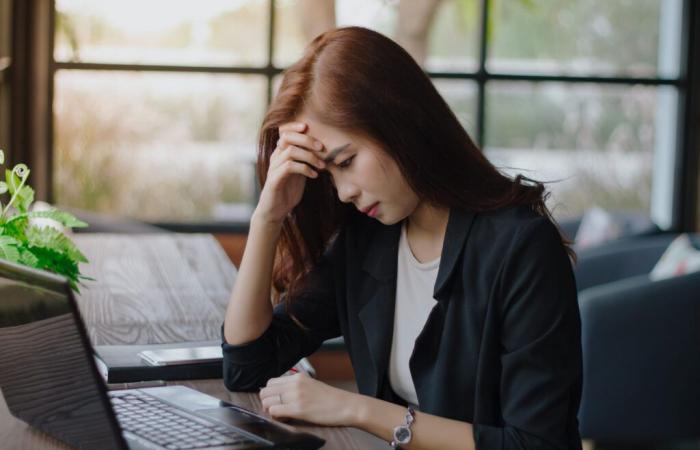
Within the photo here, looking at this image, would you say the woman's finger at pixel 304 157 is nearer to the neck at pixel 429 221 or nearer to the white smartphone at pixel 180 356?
the neck at pixel 429 221

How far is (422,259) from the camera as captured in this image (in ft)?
5.94

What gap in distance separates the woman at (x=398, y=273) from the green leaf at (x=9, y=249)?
0.39 m

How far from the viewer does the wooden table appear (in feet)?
4.44

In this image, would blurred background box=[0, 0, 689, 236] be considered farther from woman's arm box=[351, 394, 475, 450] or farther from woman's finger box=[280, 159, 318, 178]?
woman's arm box=[351, 394, 475, 450]

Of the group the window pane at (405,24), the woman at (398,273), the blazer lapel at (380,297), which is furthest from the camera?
the window pane at (405,24)

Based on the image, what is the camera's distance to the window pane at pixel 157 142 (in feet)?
16.0

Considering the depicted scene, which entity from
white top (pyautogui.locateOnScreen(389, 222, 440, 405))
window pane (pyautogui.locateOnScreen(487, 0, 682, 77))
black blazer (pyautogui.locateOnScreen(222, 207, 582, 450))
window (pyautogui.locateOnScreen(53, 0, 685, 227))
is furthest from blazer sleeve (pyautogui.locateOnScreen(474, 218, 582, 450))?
window pane (pyautogui.locateOnScreen(487, 0, 682, 77))

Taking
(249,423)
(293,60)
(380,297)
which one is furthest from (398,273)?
(293,60)

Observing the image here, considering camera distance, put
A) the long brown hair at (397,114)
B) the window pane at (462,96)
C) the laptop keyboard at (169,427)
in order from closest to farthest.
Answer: the laptop keyboard at (169,427) < the long brown hair at (397,114) < the window pane at (462,96)

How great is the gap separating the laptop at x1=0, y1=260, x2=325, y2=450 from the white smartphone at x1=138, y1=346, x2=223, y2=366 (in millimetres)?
143

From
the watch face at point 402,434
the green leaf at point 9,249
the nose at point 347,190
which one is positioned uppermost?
the nose at point 347,190

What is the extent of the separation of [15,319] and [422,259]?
827mm

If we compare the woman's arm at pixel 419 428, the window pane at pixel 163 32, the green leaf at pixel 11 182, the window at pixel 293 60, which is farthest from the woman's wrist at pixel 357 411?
the window pane at pixel 163 32

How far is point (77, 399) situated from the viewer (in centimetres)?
113
